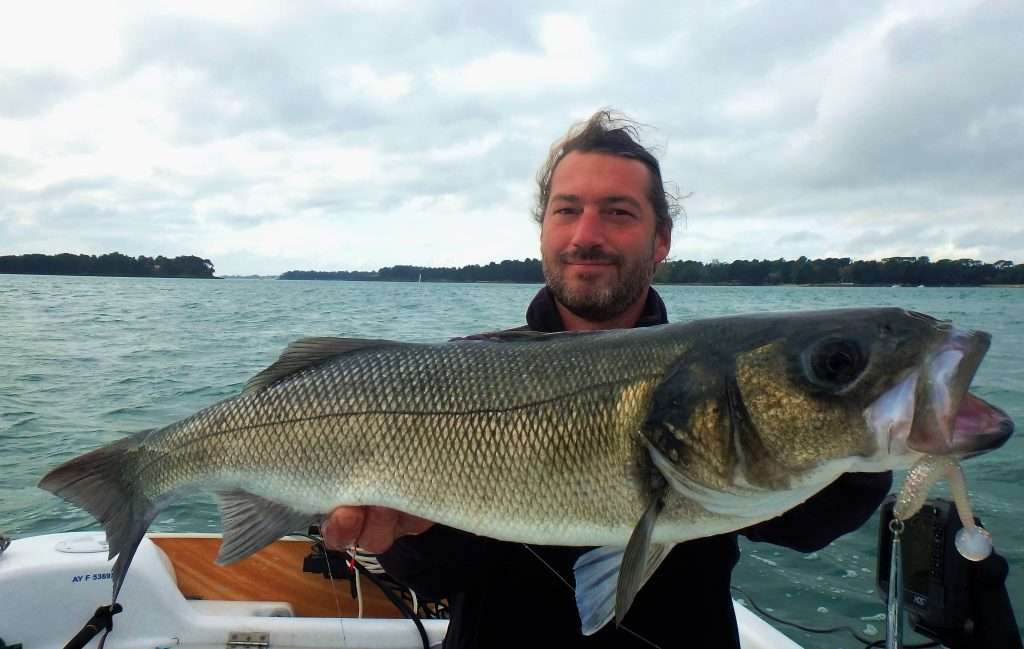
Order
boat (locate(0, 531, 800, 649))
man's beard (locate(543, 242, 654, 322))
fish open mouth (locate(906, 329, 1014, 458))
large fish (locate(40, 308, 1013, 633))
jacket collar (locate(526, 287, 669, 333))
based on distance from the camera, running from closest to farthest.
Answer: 1. fish open mouth (locate(906, 329, 1014, 458))
2. large fish (locate(40, 308, 1013, 633))
3. man's beard (locate(543, 242, 654, 322))
4. jacket collar (locate(526, 287, 669, 333))
5. boat (locate(0, 531, 800, 649))

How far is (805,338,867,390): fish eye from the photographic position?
6.07ft

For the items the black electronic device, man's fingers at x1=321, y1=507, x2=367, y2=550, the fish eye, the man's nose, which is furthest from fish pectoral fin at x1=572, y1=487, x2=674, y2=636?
the black electronic device

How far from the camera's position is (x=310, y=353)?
8.59ft

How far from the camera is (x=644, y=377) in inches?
83.0

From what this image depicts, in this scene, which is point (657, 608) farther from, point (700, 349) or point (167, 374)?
point (167, 374)

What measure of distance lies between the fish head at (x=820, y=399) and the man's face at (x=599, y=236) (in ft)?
3.32

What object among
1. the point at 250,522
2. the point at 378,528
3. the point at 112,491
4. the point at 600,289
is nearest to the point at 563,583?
the point at 378,528

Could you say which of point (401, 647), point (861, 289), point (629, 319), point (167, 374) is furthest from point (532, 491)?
point (861, 289)

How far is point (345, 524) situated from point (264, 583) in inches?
113

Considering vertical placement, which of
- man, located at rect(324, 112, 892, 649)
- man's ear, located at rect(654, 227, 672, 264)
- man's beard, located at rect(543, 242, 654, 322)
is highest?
man's ear, located at rect(654, 227, 672, 264)

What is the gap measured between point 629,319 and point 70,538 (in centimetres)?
356

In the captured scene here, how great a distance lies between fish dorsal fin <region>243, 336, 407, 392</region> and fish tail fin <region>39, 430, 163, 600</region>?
1.85ft

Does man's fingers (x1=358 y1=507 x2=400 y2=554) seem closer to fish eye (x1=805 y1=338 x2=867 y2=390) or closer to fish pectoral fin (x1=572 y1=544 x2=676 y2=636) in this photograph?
fish pectoral fin (x1=572 y1=544 x2=676 y2=636)

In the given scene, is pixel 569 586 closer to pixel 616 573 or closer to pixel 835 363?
pixel 616 573
